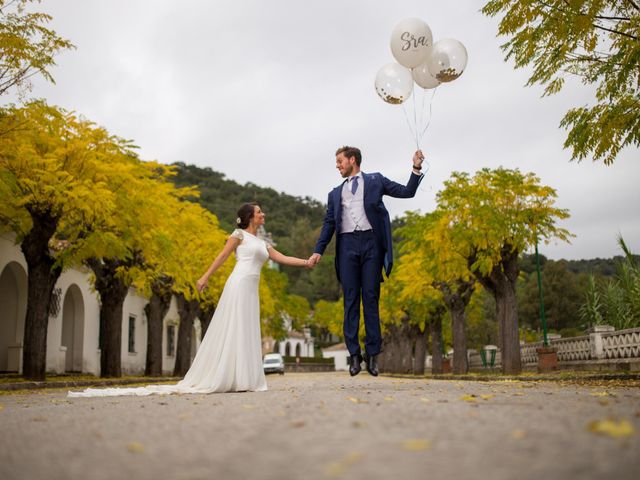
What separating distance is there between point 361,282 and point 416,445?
515 centimetres

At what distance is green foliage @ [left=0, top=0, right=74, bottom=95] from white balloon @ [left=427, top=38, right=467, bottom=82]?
8.48 metres

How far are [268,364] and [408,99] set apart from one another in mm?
40495

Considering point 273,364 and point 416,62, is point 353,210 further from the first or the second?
point 273,364

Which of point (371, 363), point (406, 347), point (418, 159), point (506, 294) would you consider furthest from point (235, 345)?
point (406, 347)

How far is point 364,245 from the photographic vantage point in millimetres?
7715

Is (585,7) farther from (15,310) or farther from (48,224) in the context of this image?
(15,310)

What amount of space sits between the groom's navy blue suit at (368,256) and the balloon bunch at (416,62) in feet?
9.42

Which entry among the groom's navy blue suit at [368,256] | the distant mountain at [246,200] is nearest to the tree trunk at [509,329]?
the groom's navy blue suit at [368,256]

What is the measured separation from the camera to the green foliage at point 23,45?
Answer: 13055 millimetres

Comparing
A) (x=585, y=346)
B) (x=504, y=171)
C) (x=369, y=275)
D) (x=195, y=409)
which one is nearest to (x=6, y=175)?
(x=369, y=275)

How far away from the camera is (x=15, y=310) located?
23.3 meters

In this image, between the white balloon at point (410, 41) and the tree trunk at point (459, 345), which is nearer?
the white balloon at point (410, 41)

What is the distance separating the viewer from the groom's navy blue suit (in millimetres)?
7641

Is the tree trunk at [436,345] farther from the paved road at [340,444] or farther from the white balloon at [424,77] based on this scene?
the paved road at [340,444]
